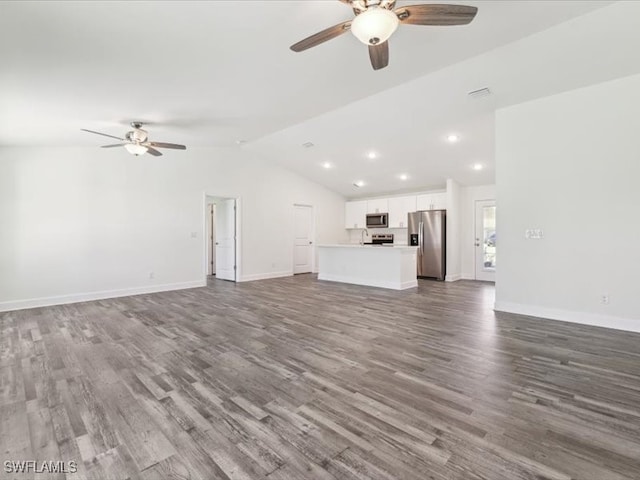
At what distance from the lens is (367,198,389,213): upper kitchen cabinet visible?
904 cm

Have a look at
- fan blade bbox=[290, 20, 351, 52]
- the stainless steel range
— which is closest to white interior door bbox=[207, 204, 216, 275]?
the stainless steel range

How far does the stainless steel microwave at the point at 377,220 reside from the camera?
8961 millimetres

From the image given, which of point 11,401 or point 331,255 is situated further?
point 331,255

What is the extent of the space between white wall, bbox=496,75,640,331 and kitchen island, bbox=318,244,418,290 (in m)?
2.12

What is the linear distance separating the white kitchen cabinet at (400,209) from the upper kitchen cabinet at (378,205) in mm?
168

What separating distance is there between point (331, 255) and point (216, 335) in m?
4.55

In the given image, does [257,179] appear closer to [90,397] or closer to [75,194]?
[75,194]

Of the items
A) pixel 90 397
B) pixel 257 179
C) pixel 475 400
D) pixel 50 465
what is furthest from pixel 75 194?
pixel 475 400

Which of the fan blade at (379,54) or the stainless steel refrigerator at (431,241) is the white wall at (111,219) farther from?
the fan blade at (379,54)

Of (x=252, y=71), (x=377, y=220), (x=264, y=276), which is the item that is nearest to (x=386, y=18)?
(x=252, y=71)

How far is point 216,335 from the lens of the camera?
11.4 feet

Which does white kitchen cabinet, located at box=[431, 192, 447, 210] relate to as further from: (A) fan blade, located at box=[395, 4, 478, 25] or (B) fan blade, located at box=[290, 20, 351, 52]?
(B) fan blade, located at box=[290, 20, 351, 52]

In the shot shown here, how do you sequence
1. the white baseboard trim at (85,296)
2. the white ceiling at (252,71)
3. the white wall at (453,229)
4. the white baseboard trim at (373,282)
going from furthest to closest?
the white wall at (453,229), the white baseboard trim at (373,282), the white baseboard trim at (85,296), the white ceiling at (252,71)

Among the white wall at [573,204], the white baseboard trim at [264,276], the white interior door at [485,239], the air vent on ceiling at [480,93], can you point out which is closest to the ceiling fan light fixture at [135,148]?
the white baseboard trim at [264,276]
